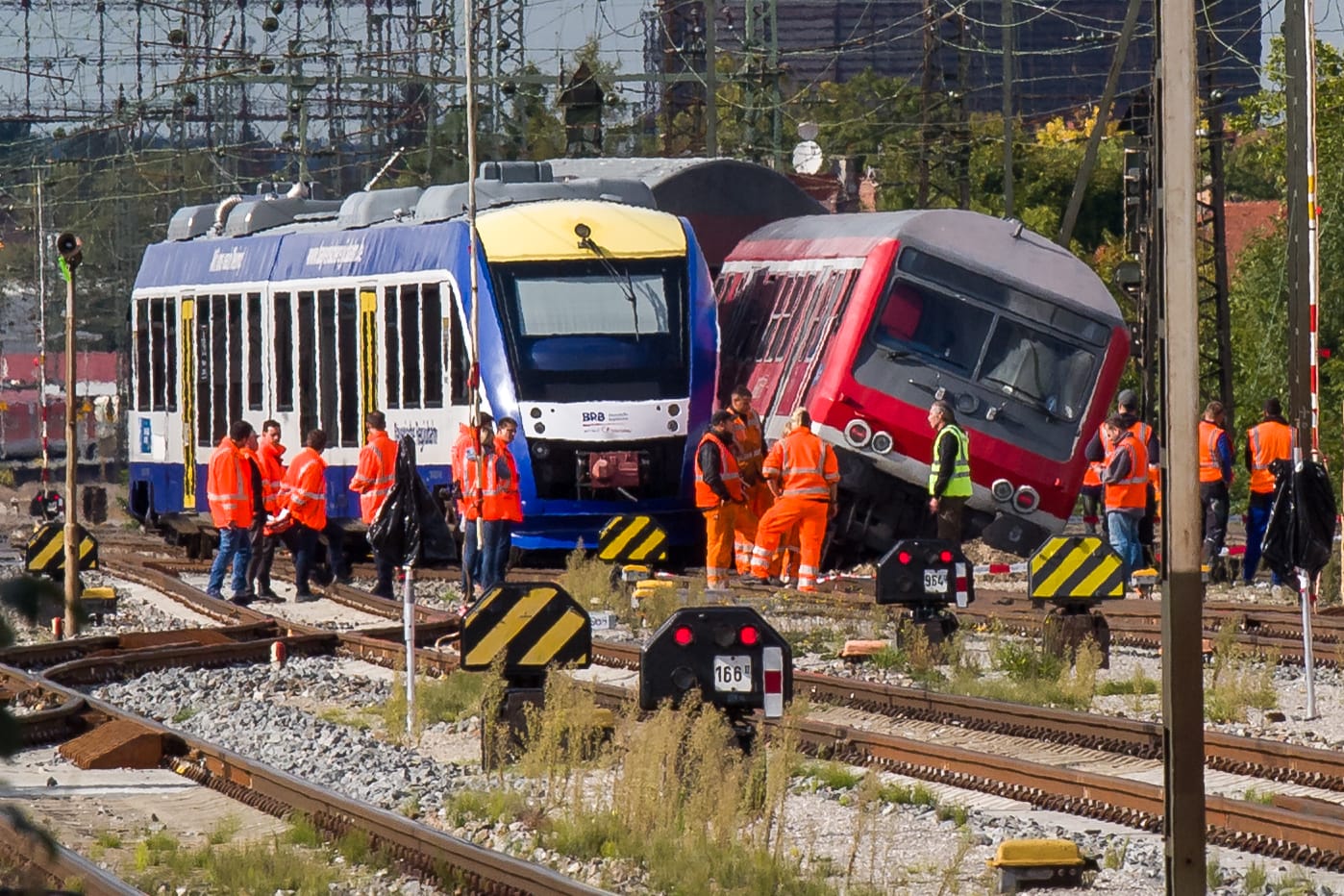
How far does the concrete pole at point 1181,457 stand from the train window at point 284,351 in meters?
18.5

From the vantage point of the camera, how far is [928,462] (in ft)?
72.0

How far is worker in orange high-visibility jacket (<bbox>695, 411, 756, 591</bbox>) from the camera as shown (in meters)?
19.8

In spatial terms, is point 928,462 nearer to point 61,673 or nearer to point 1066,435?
point 1066,435

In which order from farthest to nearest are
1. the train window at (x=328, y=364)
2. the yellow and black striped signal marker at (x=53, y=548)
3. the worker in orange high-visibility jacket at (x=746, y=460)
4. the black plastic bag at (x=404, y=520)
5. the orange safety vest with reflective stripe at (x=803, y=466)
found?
the train window at (x=328, y=364) → the worker in orange high-visibility jacket at (x=746, y=460) → the yellow and black striped signal marker at (x=53, y=548) → the orange safety vest with reflective stripe at (x=803, y=466) → the black plastic bag at (x=404, y=520)

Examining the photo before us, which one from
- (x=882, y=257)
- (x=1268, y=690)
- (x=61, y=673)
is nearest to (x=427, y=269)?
(x=882, y=257)

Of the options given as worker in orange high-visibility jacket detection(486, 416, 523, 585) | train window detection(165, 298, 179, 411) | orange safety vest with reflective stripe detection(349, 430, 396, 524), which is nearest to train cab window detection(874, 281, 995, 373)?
worker in orange high-visibility jacket detection(486, 416, 523, 585)

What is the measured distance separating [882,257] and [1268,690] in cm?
939

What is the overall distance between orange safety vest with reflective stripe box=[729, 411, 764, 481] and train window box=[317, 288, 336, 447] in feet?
14.8

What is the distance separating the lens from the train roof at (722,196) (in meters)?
25.0

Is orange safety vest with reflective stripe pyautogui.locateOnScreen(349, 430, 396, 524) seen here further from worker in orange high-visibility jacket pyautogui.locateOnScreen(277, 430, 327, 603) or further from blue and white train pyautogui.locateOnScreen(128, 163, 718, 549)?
blue and white train pyautogui.locateOnScreen(128, 163, 718, 549)

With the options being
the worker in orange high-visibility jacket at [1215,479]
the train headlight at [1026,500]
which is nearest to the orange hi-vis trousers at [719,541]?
the train headlight at [1026,500]

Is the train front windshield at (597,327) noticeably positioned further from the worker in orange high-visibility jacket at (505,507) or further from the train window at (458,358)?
the worker in orange high-visibility jacket at (505,507)

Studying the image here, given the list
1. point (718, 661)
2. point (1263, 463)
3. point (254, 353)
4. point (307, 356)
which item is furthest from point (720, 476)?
point (718, 661)

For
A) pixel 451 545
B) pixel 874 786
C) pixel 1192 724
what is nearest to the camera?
pixel 1192 724
